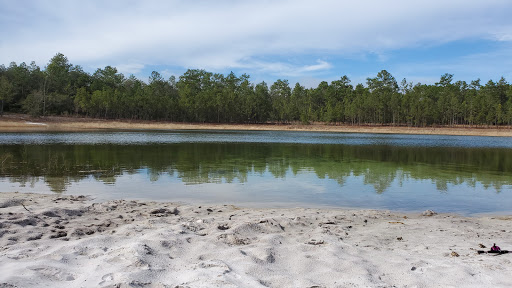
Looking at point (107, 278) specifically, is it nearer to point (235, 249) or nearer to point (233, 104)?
point (235, 249)

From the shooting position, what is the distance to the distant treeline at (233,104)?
8175cm

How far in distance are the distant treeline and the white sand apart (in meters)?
81.7

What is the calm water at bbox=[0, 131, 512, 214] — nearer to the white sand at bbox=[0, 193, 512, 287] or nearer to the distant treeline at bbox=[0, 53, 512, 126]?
the white sand at bbox=[0, 193, 512, 287]

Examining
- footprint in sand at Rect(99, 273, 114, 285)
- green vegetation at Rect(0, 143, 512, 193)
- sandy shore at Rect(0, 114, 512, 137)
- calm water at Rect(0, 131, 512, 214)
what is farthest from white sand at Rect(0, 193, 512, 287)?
sandy shore at Rect(0, 114, 512, 137)

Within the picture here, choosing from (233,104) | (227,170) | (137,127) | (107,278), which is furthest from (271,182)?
(233,104)

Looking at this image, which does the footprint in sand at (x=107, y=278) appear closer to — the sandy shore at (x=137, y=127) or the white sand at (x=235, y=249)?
the white sand at (x=235, y=249)

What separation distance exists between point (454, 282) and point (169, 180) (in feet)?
32.7

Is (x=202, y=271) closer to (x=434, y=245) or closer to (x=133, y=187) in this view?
(x=434, y=245)

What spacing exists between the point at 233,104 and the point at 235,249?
91251 millimetres

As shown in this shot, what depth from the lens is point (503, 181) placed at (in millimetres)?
14039

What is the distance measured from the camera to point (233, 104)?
95.0 meters

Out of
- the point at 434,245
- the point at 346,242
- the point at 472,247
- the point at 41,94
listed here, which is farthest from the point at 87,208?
the point at 41,94

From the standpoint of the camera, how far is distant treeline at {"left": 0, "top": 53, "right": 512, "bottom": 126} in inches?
3219

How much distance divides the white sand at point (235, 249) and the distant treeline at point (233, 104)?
268 feet
